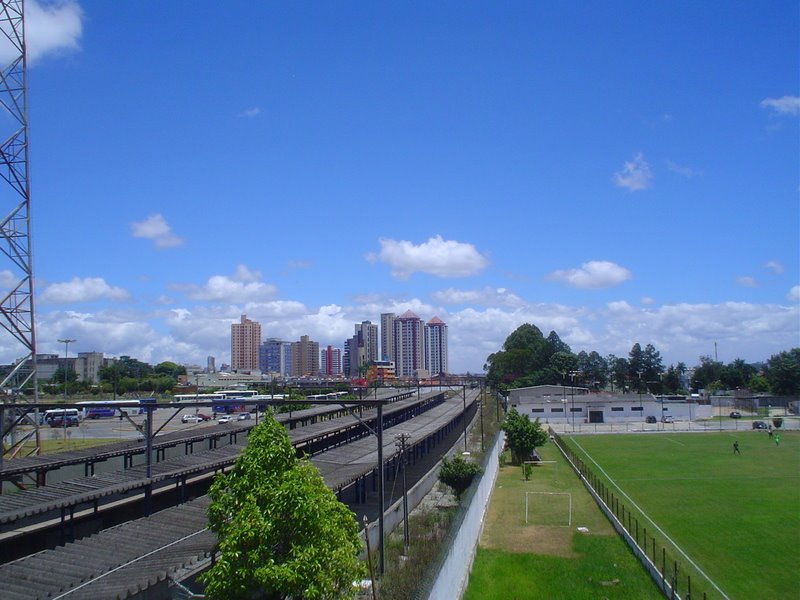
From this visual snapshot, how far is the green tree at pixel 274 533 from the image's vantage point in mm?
9242

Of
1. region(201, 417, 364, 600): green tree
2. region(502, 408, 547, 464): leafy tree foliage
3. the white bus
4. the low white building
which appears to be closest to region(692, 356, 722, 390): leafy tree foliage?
the low white building

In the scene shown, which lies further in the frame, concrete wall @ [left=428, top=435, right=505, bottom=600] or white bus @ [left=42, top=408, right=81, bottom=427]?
white bus @ [left=42, top=408, right=81, bottom=427]

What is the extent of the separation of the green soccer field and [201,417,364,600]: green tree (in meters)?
11.7

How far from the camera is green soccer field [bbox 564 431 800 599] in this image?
19.4 metres

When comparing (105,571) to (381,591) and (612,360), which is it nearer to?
(381,591)

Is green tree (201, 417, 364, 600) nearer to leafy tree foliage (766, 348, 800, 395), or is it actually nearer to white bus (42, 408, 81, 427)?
white bus (42, 408, 81, 427)

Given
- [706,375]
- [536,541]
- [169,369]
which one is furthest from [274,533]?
[706,375]

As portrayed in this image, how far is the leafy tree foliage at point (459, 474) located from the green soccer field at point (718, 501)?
21.4 feet

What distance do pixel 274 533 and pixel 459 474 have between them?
18.6m

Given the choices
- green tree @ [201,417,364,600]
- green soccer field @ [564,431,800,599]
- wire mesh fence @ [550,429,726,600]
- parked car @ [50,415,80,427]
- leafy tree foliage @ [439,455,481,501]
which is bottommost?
green soccer field @ [564,431,800,599]

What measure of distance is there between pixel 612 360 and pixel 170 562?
11565 centimetres

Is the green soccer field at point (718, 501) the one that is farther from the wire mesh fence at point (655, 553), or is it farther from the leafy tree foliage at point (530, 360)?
the leafy tree foliage at point (530, 360)

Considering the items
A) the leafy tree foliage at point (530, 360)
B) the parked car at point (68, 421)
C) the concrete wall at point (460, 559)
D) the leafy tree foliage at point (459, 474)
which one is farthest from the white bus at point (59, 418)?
the leafy tree foliage at point (530, 360)

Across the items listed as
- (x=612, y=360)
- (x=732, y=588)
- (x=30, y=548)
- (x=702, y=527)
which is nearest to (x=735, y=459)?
(x=702, y=527)
